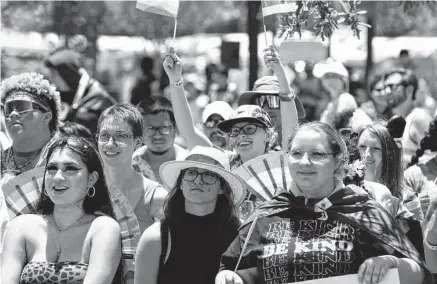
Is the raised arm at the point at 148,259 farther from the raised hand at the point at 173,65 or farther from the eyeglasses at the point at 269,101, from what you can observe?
the eyeglasses at the point at 269,101

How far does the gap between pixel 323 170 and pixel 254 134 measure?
1885 millimetres

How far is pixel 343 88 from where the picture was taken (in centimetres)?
928

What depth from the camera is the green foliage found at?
6832 millimetres

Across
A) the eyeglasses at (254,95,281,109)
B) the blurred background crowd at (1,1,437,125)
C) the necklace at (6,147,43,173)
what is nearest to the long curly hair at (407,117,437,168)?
the blurred background crowd at (1,1,437,125)

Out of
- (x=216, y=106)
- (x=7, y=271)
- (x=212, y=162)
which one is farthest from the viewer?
(x=216, y=106)

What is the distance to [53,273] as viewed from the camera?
4.67 m

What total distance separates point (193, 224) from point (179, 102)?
1494 millimetres

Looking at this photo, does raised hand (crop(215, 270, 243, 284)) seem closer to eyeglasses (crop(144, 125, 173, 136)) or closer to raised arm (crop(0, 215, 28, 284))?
raised arm (crop(0, 215, 28, 284))

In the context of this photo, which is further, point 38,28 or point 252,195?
point 38,28

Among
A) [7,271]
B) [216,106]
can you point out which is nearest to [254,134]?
[216,106]

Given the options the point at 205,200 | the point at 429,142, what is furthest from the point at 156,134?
the point at 429,142

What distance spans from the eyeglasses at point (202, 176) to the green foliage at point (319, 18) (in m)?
1.92

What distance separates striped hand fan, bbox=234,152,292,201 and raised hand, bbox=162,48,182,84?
0.92 metres

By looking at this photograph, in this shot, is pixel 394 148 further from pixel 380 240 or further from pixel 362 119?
pixel 380 240
